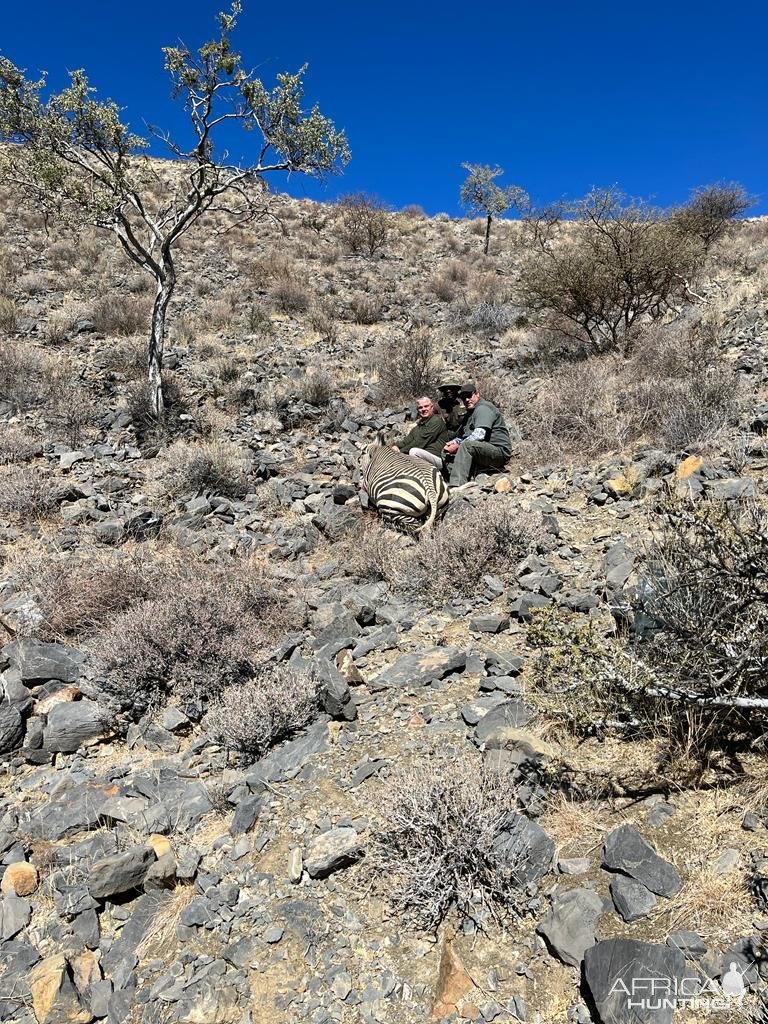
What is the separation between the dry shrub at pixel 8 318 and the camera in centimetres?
1276

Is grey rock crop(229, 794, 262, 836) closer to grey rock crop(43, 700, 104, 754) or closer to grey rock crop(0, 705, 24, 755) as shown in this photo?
grey rock crop(43, 700, 104, 754)

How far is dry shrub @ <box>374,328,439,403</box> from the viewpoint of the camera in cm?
1032

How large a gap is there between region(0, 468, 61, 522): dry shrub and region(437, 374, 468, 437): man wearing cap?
15.8 ft

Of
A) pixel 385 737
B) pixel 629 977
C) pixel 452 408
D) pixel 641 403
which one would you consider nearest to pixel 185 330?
pixel 452 408

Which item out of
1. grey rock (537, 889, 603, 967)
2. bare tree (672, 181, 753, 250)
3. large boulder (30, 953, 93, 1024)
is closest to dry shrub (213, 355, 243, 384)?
large boulder (30, 953, 93, 1024)

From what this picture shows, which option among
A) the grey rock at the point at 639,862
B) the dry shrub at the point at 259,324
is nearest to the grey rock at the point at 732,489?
the grey rock at the point at 639,862

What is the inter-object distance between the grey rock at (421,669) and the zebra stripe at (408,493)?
2.00 meters

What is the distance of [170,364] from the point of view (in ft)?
38.1

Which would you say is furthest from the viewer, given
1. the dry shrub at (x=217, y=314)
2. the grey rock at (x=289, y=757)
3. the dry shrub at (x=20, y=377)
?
the dry shrub at (x=217, y=314)

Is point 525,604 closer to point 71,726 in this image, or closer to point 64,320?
point 71,726

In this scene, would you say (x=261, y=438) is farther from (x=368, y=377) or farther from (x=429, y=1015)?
(x=429, y=1015)

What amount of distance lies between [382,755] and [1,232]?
24395 mm

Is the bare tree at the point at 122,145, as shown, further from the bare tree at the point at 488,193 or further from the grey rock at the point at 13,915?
the bare tree at the point at 488,193

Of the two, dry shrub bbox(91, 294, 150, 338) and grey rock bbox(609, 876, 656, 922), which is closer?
grey rock bbox(609, 876, 656, 922)
